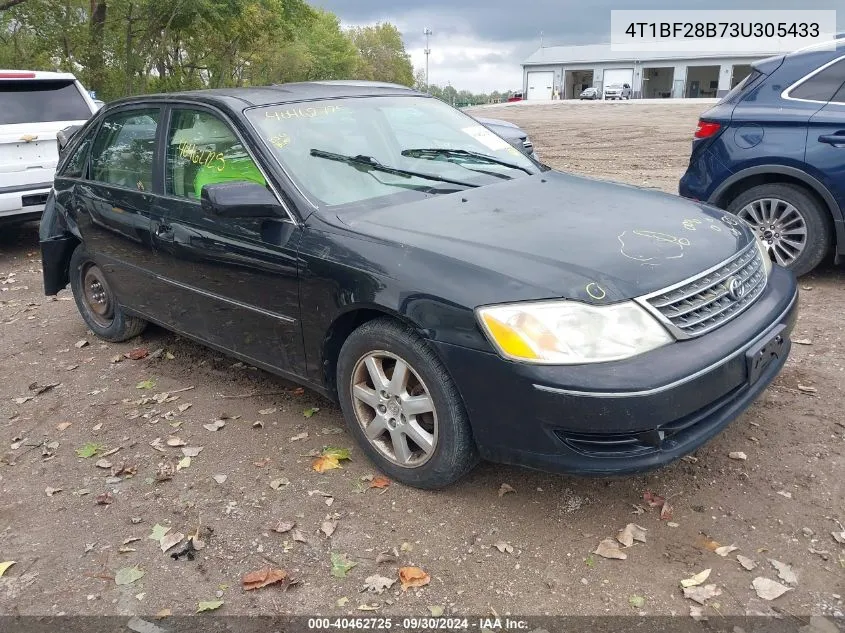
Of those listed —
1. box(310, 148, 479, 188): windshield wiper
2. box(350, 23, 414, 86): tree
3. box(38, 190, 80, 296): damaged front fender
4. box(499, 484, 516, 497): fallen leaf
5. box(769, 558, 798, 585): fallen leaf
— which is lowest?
box(769, 558, 798, 585): fallen leaf

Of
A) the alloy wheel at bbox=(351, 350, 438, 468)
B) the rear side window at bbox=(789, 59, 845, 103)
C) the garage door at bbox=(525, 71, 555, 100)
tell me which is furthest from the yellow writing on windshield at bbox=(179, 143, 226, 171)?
the garage door at bbox=(525, 71, 555, 100)

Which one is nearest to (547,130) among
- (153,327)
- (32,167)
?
(32,167)

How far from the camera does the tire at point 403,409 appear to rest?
9.50 ft

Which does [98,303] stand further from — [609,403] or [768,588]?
[768,588]

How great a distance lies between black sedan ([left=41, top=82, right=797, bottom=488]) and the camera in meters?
2.63

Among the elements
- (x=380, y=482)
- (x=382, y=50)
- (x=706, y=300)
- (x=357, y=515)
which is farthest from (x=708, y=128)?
(x=382, y=50)

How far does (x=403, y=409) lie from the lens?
3.09 m

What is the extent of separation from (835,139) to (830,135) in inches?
1.9

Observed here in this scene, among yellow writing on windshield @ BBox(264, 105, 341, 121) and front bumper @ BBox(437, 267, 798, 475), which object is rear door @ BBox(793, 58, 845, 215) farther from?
yellow writing on windshield @ BBox(264, 105, 341, 121)

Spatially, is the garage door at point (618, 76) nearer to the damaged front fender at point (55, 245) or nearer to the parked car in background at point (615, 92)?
the parked car in background at point (615, 92)

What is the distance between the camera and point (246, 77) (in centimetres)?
4978

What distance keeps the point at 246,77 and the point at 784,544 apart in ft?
171

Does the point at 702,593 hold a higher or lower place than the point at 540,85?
lower

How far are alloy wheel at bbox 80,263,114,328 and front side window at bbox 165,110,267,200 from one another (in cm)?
147
